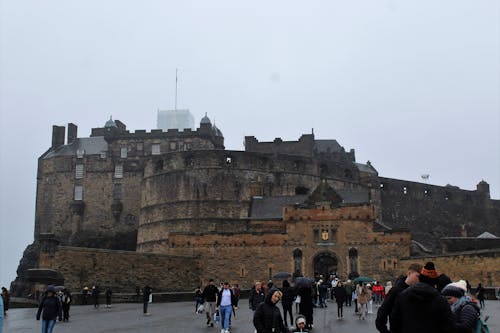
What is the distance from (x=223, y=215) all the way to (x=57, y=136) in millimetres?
22558

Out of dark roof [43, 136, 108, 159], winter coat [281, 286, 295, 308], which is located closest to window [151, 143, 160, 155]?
dark roof [43, 136, 108, 159]

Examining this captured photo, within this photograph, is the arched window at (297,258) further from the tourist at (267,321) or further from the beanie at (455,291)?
the beanie at (455,291)

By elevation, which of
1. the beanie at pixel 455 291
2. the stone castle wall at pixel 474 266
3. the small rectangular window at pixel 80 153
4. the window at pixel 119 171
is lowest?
the beanie at pixel 455 291

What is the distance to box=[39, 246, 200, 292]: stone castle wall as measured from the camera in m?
32.0

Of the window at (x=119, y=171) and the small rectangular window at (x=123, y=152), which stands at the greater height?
the small rectangular window at (x=123, y=152)

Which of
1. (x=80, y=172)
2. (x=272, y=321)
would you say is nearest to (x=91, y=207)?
(x=80, y=172)

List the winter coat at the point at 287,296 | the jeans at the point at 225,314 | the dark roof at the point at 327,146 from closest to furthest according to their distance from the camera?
the jeans at the point at 225,314 < the winter coat at the point at 287,296 < the dark roof at the point at 327,146

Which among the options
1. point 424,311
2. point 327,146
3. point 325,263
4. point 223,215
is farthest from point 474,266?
point 327,146

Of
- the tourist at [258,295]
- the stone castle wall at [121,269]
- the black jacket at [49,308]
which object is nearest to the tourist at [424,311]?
the black jacket at [49,308]

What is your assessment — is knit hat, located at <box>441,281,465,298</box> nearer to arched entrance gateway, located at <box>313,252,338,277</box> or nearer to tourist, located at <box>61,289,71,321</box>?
tourist, located at <box>61,289,71,321</box>

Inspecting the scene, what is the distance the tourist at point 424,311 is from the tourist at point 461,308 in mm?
242

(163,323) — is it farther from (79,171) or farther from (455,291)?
(79,171)

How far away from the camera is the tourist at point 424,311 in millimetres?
5938

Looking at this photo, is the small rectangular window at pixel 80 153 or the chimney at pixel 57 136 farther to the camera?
the chimney at pixel 57 136
